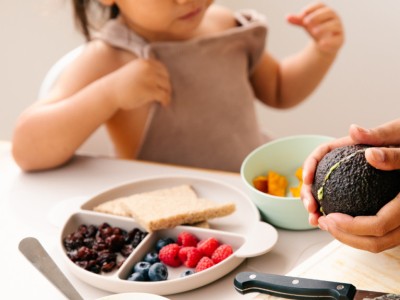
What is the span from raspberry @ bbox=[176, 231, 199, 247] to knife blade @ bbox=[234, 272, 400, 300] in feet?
0.53

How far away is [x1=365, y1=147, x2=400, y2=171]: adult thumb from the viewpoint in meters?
0.75

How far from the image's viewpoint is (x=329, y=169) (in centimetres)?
81

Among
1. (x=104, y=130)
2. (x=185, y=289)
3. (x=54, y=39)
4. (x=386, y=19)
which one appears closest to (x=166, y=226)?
(x=185, y=289)

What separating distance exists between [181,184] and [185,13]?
1.29ft

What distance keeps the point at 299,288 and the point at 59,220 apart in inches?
18.2

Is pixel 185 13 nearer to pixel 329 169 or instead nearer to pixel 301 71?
pixel 301 71

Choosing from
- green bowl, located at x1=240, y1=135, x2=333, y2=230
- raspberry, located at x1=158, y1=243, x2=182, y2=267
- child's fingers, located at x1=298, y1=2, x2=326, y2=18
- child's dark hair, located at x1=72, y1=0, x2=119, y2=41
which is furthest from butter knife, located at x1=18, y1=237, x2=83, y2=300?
child's fingers, located at x1=298, y1=2, x2=326, y2=18

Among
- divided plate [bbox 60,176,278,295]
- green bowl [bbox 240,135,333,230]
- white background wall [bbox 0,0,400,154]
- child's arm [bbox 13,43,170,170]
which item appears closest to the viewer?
divided plate [bbox 60,176,278,295]

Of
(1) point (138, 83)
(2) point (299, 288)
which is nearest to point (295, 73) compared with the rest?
(1) point (138, 83)

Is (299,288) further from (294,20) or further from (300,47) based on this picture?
(300,47)

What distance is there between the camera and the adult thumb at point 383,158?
751 millimetres

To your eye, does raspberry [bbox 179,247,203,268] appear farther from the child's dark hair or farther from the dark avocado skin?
the child's dark hair

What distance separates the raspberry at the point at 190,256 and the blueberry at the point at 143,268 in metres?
0.05

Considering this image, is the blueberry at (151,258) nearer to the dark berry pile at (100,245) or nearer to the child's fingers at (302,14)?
the dark berry pile at (100,245)
